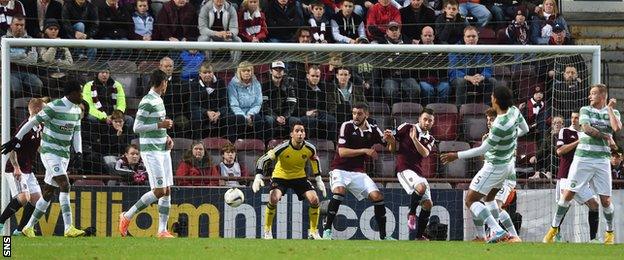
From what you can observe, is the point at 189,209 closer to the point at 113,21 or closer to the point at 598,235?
the point at 113,21

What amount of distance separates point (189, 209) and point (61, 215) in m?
1.82

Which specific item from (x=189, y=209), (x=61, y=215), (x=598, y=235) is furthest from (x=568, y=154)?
(x=61, y=215)

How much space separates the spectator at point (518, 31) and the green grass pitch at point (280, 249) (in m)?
7.15

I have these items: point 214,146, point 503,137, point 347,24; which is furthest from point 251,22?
point 503,137

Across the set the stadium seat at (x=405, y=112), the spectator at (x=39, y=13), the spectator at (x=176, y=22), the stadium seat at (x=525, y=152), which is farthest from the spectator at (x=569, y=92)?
Answer: the spectator at (x=39, y=13)

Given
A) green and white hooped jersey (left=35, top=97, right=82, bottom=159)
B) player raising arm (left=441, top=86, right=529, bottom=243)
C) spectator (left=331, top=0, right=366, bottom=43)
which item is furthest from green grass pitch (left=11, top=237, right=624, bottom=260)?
spectator (left=331, top=0, right=366, bottom=43)

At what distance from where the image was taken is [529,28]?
26.4 meters

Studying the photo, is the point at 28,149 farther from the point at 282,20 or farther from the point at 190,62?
the point at 282,20

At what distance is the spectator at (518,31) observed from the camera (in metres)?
26.1

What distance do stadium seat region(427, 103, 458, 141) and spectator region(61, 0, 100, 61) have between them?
17.5 feet

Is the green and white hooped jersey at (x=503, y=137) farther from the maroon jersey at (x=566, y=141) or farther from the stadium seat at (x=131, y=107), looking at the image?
the stadium seat at (x=131, y=107)

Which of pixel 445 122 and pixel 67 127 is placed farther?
pixel 445 122

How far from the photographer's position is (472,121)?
24125 mm

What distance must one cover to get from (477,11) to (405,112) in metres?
3.39
